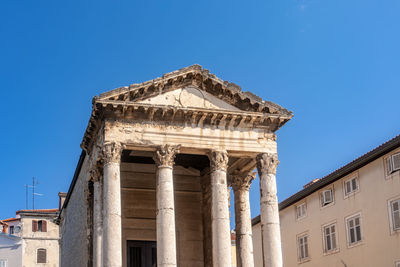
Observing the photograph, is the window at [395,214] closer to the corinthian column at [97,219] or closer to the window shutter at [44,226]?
the corinthian column at [97,219]

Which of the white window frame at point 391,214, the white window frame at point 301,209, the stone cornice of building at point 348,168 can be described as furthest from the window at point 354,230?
the white window frame at point 301,209

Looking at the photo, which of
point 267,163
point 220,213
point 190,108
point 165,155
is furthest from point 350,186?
point 165,155

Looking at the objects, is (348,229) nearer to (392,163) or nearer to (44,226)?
(392,163)

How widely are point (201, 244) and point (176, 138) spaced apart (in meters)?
5.68

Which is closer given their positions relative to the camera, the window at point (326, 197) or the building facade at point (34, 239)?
the window at point (326, 197)

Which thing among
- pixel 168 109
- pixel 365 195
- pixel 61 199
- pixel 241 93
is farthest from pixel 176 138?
pixel 61 199

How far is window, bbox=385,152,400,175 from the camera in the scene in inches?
1065

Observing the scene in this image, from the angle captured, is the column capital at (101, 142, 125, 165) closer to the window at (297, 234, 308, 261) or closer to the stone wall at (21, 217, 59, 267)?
the window at (297, 234, 308, 261)

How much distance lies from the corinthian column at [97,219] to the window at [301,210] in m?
14.3

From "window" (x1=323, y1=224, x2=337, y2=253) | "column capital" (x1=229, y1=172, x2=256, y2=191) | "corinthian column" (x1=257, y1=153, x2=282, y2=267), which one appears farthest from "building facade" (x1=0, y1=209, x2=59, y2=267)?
"corinthian column" (x1=257, y1=153, x2=282, y2=267)

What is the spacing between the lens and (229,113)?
23219 mm

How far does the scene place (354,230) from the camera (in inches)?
1178

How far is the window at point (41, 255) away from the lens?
5016cm

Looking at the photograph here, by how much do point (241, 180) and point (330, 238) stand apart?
8033 mm
